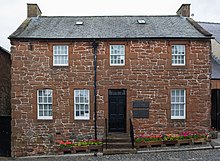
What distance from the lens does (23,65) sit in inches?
531

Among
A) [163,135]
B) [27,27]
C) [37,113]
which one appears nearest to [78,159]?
[37,113]

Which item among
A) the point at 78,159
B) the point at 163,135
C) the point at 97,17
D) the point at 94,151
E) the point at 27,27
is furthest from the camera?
the point at 97,17

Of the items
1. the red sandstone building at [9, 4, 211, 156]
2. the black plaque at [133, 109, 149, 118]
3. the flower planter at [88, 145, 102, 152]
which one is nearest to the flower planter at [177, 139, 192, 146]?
the red sandstone building at [9, 4, 211, 156]

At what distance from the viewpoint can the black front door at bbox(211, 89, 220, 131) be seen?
54.5ft

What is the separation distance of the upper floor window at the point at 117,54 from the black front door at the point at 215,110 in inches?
305

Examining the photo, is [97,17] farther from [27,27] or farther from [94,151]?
[94,151]

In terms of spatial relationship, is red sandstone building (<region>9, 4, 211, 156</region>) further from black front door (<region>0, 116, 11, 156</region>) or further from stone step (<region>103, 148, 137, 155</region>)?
stone step (<region>103, 148, 137, 155</region>)

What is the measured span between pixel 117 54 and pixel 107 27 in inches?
85.1

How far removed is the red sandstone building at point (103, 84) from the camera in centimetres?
1333

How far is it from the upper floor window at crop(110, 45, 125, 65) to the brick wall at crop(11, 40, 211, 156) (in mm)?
252

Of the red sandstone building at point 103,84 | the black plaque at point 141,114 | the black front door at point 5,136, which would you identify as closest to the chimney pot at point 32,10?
the red sandstone building at point 103,84

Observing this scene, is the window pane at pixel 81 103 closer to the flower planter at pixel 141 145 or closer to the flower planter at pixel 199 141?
the flower planter at pixel 141 145

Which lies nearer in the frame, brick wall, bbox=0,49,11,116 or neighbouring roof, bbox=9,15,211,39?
neighbouring roof, bbox=9,15,211,39

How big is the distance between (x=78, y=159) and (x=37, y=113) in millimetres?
3902
